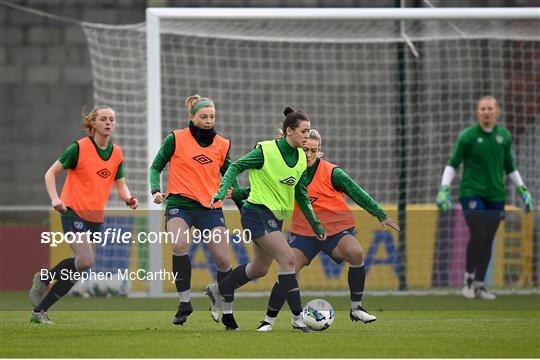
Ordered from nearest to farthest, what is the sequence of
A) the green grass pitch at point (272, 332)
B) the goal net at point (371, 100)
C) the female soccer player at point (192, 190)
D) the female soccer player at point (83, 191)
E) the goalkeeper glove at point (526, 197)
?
the green grass pitch at point (272, 332)
the female soccer player at point (192, 190)
the female soccer player at point (83, 191)
the goalkeeper glove at point (526, 197)
the goal net at point (371, 100)

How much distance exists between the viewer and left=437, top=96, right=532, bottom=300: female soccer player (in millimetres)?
14578

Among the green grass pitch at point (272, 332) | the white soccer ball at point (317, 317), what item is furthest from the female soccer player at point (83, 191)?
the white soccer ball at point (317, 317)

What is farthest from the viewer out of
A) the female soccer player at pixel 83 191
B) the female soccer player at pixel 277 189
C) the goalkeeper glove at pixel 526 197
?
the goalkeeper glove at pixel 526 197

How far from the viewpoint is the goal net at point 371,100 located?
15.9 meters

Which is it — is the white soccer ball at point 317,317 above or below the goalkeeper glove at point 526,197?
below

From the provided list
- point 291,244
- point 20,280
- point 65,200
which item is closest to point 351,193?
point 291,244

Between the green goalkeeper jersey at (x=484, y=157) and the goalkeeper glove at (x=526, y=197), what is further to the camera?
the green goalkeeper jersey at (x=484, y=157)

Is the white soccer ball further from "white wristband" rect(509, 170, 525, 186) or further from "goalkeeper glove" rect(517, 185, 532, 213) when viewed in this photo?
"white wristband" rect(509, 170, 525, 186)

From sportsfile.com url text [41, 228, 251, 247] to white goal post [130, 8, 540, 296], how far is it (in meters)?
0.31

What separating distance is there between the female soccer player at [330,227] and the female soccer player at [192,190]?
68cm

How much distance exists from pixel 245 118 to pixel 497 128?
4.01m

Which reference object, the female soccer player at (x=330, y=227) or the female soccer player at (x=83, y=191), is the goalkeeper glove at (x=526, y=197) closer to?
the female soccer player at (x=330, y=227)

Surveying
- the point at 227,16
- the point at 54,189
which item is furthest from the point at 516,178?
the point at 54,189

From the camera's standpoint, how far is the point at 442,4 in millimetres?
19781
